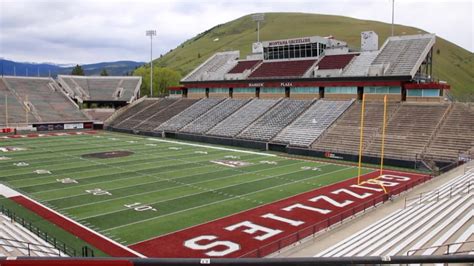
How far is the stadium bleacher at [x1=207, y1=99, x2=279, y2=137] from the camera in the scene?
44.9 m

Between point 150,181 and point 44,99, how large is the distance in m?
45.8

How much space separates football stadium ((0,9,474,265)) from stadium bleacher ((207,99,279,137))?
243 millimetres

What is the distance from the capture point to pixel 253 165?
30531mm

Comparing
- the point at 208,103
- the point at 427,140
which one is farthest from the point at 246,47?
the point at 427,140

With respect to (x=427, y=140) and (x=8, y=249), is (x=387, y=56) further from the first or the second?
(x=8, y=249)

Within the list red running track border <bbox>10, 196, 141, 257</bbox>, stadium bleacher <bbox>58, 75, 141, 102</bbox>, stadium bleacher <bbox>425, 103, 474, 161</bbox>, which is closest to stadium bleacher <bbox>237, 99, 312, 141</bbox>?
stadium bleacher <bbox>425, 103, 474, 161</bbox>

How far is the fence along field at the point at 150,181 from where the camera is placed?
703 inches

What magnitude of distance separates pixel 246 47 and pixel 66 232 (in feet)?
518

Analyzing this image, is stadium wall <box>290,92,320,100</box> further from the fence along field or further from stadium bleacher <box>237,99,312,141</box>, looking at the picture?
the fence along field

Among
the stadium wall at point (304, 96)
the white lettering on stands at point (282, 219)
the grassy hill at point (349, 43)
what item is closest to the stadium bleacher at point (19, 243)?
the white lettering on stands at point (282, 219)

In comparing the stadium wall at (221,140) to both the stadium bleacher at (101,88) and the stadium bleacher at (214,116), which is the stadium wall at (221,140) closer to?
the stadium bleacher at (214,116)

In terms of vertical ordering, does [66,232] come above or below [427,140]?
below

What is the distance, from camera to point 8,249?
42.4ft

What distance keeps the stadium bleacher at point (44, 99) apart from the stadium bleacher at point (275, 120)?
29.2 m
